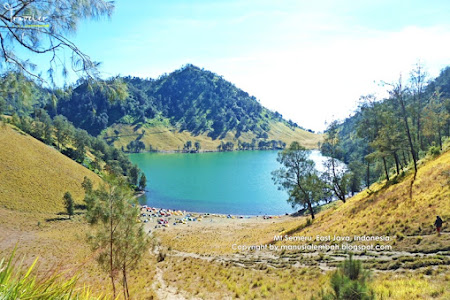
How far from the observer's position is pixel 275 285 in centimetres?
1401

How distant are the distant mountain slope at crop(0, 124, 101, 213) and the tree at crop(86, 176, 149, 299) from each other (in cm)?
5029

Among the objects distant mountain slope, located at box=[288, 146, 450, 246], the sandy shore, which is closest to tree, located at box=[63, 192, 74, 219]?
the sandy shore

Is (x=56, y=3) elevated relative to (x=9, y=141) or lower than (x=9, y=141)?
lower

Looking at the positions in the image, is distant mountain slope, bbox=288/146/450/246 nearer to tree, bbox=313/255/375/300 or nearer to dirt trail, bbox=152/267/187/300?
tree, bbox=313/255/375/300

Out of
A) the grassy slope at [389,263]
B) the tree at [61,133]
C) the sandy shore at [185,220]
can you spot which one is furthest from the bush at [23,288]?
the tree at [61,133]

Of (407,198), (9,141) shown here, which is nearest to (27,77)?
(407,198)

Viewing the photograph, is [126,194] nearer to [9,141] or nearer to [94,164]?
[9,141]

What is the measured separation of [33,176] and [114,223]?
2534 inches

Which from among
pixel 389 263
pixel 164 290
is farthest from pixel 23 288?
pixel 164 290

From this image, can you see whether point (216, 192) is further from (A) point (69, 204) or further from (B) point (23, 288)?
(B) point (23, 288)

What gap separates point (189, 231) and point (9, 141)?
57764 millimetres

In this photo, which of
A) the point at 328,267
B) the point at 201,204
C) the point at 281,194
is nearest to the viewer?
the point at 328,267

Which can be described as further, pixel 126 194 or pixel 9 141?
pixel 9 141

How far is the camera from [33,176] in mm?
63906
